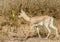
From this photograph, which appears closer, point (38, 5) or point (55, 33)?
point (55, 33)

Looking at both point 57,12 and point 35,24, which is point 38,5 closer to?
point 57,12

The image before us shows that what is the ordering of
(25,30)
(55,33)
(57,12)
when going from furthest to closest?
(57,12)
(25,30)
(55,33)

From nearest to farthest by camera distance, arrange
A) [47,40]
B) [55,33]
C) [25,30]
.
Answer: [47,40], [55,33], [25,30]

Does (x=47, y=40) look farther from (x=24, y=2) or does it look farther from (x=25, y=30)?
(x=24, y=2)

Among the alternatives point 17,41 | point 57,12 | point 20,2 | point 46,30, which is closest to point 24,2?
point 20,2

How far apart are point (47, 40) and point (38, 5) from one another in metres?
3.44

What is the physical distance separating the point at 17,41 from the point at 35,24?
3.20 ft

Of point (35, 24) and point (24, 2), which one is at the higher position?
point (24, 2)

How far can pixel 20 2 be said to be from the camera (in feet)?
44.2

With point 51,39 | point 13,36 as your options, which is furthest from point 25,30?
point 51,39

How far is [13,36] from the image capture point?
36.5 ft

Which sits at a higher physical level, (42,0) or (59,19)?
(42,0)

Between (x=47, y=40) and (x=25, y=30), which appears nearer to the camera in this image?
(x=47, y=40)

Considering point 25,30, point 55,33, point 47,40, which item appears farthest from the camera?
point 25,30
